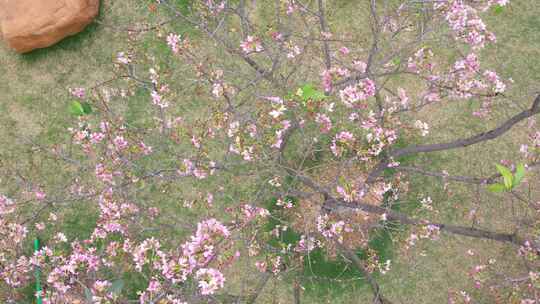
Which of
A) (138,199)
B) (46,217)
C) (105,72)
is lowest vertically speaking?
(46,217)

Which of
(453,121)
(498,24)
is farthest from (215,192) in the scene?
(498,24)

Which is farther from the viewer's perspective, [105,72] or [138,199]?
[105,72]

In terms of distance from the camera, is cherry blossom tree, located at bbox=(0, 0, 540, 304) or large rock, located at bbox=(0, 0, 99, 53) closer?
cherry blossom tree, located at bbox=(0, 0, 540, 304)

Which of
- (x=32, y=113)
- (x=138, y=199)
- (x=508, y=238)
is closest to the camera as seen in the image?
(x=508, y=238)

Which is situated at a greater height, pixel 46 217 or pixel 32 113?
pixel 32 113

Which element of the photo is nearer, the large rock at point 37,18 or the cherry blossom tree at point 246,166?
the cherry blossom tree at point 246,166

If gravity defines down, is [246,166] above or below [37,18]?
below

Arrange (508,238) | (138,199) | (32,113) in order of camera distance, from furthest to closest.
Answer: (32,113) < (138,199) < (508,238)

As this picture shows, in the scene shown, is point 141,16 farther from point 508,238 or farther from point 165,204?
point 508,238
